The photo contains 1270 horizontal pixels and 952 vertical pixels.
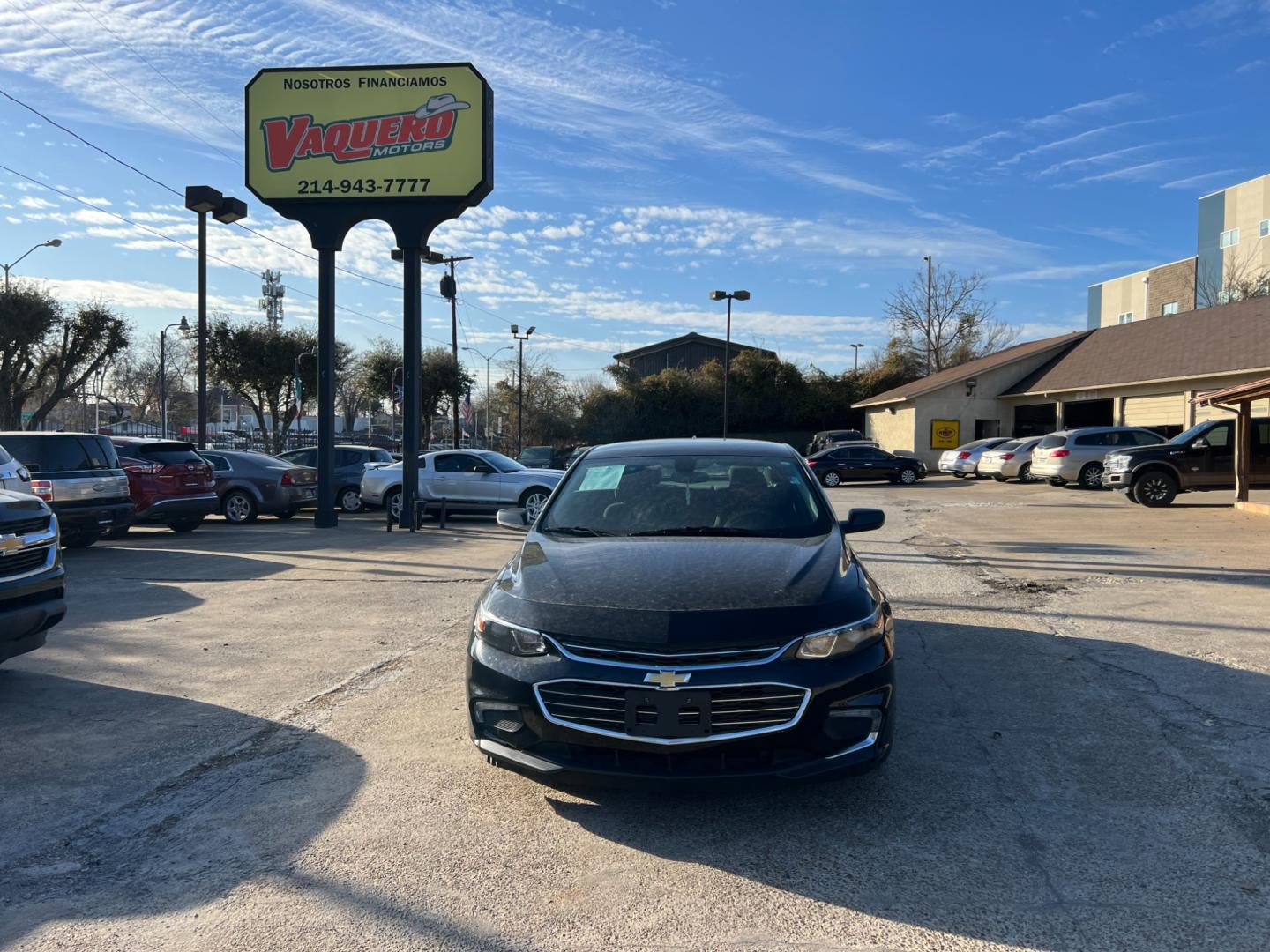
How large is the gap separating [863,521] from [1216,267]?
7037 cm

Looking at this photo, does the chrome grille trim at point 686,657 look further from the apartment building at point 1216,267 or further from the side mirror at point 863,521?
the apartment building at point 1216,267

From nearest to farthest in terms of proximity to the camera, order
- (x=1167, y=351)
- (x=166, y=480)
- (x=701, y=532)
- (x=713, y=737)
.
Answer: (x=713, y=737), (x=701, y=532), (x=166, y=480), (x=1167, y=351)

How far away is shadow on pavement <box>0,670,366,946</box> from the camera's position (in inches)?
130

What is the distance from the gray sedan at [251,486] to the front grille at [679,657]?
16.3 m

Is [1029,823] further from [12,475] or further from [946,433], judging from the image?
[946,433]

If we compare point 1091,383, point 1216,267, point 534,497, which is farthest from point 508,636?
point 1216,267

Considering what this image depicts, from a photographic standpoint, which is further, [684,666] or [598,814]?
[598,814]

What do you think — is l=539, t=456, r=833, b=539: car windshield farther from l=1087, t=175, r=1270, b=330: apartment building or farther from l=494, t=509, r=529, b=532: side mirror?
l=1087, t=175, r=1270, b=330: apartment building

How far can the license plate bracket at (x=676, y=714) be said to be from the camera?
3.49 meters

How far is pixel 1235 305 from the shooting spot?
31.4 metres

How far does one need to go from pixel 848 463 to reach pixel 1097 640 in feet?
79.6

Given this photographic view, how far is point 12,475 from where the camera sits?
9.91 m

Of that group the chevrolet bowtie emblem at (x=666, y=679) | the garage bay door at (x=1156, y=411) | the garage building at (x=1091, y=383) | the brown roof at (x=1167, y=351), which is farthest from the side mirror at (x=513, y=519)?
the garage bay door at (x=1156, y=411)

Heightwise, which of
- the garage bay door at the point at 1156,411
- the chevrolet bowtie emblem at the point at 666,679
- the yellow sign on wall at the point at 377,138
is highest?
the yellow sign on wall at the point at 377,138
